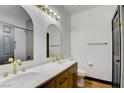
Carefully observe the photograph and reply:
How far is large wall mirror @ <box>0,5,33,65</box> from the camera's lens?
1164 mm

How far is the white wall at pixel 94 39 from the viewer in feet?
9.30

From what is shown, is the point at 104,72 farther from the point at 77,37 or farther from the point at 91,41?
the point at 77,37

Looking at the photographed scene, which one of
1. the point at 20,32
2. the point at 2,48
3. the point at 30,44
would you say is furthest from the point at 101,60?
the point at 2,48

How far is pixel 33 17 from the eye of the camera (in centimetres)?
165

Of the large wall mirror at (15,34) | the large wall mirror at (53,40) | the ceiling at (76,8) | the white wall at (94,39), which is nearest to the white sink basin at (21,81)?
the large wall mirror at (15,34)

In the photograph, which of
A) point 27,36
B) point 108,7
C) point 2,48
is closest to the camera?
point 2,48

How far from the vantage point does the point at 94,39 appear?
309 cm

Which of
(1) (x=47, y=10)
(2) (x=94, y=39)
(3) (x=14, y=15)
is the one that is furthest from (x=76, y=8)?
(3) (x=14, y=15)

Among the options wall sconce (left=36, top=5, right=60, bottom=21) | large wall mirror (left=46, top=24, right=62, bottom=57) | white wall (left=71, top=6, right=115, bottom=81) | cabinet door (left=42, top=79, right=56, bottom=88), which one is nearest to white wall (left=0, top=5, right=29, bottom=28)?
wall sconce (left=36, top=5, right=60, bottom=21)

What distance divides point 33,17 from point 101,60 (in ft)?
7.55

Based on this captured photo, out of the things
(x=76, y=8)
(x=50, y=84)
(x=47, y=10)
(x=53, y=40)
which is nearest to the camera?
(x=50, y=84)

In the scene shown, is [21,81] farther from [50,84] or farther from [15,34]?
[15,34]

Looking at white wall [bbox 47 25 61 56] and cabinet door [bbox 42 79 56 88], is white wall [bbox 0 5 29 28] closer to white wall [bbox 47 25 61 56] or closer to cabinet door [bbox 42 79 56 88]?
white wall [bbox 47 25 61 56]

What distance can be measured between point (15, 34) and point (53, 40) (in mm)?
1096
